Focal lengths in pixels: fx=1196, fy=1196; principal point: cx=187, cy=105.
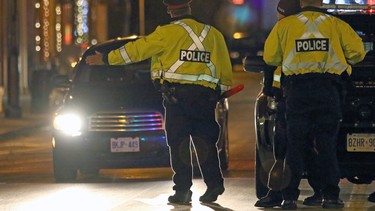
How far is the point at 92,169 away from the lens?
13234 mm

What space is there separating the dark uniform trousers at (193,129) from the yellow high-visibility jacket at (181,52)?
0.10 metres

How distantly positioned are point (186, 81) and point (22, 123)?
1455cm

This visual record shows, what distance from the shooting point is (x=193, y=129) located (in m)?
9.95

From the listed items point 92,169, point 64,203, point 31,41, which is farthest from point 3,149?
point 31,41

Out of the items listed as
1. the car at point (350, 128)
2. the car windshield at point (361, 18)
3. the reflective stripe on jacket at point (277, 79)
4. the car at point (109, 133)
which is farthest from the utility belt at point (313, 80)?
the car at point (109, 133)

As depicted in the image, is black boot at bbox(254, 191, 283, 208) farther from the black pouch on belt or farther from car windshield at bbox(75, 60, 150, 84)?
car windshield at bbox(75, 60, 150, 84)

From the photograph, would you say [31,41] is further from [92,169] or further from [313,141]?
[313,141]

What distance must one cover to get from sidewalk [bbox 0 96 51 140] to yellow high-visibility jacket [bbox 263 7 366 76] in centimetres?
1249

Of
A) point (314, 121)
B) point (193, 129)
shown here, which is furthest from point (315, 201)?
point (193, 129)

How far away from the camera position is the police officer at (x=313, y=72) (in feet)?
30.0

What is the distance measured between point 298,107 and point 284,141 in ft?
1.35

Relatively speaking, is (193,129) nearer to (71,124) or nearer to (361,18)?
(361,18)

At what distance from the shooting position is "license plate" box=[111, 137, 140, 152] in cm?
1288

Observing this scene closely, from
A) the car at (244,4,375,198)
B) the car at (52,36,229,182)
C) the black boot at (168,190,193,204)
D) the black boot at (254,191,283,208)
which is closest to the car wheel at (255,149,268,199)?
the car at (244,4,375,198)
